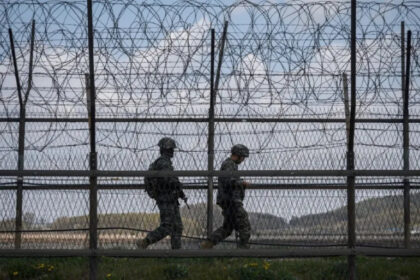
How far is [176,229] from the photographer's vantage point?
8.13 metres

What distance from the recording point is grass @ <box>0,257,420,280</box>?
7.08 m

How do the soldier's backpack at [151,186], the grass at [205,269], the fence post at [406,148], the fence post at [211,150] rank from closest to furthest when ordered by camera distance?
1. the grass at [205,269]
2. the soldier's backpack at [151,186]
3. the fence post at [211,150]
4. the fence post at [406,148]

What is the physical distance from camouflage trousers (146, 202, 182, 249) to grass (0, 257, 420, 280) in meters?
0.27

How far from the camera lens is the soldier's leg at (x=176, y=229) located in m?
7.82

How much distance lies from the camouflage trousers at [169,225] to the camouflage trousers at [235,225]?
1.27ft

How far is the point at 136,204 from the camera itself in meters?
7.14

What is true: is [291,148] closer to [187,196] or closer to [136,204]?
[187,196]

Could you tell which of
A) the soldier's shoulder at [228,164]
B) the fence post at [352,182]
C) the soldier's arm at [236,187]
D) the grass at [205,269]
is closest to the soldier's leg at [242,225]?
the soldier's arm at [236,187]

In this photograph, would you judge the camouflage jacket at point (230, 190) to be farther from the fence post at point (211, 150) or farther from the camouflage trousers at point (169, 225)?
the fence post at point (211, 150)

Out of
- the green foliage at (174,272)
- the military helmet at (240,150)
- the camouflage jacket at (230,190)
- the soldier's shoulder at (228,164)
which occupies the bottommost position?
the green foliage at (174,272)

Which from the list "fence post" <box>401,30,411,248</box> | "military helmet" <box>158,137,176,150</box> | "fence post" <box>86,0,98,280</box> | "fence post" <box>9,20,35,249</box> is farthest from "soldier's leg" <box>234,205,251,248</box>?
"fence post" <box>9,20,35,249</box>

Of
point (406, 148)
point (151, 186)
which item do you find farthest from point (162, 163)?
point (406, 148)

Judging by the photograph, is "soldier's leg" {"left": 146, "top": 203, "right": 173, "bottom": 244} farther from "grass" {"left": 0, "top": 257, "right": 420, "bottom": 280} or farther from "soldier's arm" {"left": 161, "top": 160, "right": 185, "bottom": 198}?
"grass" {"left": 0, "top": 257, "right": 420, "bottom": 280}

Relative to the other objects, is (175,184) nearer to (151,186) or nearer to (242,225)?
(151,186)
